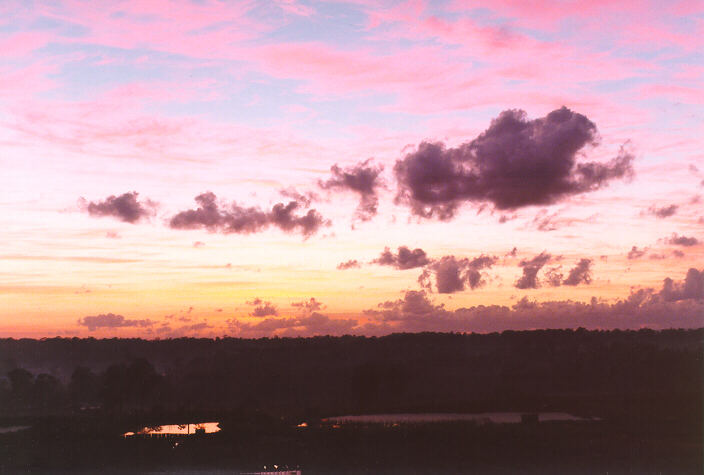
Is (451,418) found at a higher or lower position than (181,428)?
lower

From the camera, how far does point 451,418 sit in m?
146

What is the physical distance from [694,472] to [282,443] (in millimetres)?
54024

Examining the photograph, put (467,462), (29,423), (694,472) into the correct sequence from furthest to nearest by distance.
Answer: (29,423), (467,462), (694,472)

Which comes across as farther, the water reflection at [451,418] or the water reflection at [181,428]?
the water reflection at [451,418]

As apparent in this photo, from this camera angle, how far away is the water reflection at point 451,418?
137m

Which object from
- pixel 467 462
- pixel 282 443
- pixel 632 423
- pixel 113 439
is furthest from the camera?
pixel 632 423

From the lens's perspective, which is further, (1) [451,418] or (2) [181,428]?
(1) [451,418]

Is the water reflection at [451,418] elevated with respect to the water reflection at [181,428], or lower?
lower

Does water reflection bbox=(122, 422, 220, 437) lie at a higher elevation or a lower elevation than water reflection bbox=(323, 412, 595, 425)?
higher

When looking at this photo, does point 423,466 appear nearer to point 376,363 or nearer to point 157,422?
point 157,422

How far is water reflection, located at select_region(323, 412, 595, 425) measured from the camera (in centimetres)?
13738

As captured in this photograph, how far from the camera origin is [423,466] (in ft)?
318

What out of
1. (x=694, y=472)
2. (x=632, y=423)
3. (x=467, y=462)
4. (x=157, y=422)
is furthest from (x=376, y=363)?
(x=694, y=472)

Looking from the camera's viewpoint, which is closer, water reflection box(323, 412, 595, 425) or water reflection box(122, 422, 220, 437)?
water reflection box(122, 422, 220, 437)
